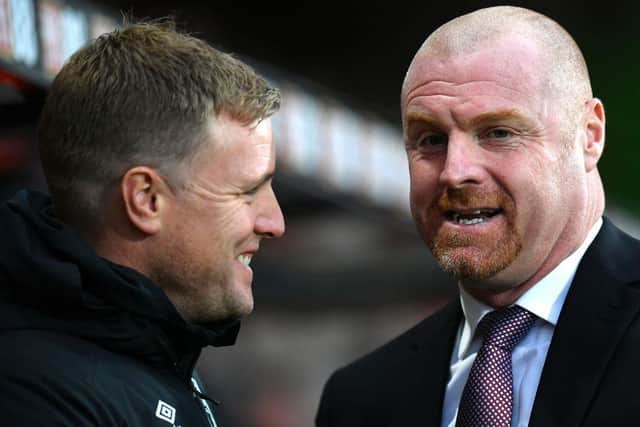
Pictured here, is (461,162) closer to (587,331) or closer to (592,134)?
(592,134)

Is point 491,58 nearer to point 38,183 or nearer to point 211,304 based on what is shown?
point 211,304

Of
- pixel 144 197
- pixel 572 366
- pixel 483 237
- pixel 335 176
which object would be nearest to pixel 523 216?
pixel 483 237

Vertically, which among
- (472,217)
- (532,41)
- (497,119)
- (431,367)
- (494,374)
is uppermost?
(532,41)

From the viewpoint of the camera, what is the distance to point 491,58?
2.53 meters

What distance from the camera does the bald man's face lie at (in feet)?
8.21

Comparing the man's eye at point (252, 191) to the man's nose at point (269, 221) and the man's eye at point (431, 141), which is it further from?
the man's eye at point (431, 141)

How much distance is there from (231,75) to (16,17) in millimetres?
2800

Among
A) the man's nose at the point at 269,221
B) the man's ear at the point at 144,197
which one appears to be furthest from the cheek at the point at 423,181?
the man's ear at the point at 144,197

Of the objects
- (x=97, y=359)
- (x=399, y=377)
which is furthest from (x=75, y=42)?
(x=97, y=359)

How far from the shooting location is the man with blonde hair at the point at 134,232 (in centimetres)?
210

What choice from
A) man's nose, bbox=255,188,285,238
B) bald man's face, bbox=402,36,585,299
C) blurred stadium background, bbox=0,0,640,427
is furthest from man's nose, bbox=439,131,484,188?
blurred stadium background, bbox=0,0,640,427

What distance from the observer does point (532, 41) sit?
2.55m

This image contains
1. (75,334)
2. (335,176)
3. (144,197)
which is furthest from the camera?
(335,176)

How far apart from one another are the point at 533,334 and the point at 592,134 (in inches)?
18.9
